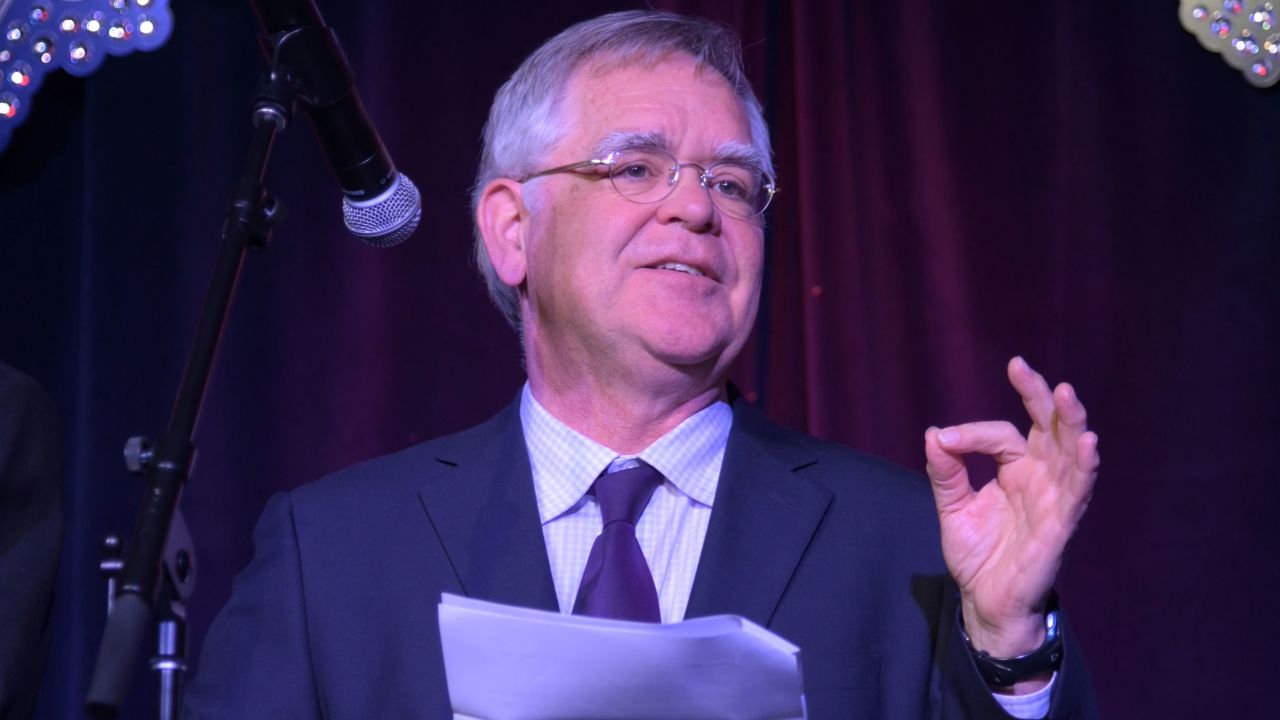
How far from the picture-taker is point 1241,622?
8.77ft

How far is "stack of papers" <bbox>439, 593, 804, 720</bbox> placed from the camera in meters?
1.27

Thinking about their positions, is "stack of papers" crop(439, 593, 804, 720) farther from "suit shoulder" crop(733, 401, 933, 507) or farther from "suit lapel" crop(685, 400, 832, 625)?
"suit shoulder" crop(733, 401, 933, 507)

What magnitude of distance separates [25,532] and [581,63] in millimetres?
1090

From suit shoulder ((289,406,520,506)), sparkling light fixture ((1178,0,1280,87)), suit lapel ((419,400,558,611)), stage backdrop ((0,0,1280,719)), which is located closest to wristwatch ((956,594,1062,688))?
suit lapel ((419,400,558,611))

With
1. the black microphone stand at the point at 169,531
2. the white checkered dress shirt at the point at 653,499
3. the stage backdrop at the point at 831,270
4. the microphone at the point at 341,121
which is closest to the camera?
the black microphone stand at the point at 169,531

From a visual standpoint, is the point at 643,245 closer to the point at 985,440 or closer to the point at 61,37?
the point at 985,440

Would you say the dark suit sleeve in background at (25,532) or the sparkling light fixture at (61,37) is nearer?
the dark suit sleeve in background at (25,532)

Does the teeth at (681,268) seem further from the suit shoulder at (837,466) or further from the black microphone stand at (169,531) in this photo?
the black microphone stand at (169,531)

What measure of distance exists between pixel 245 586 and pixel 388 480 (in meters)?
0.24

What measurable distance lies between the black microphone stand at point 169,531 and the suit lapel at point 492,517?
23.5 inches

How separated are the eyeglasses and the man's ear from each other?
106mm

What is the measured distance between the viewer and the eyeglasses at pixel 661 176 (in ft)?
6.51

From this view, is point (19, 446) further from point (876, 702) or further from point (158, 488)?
point (876, 702)

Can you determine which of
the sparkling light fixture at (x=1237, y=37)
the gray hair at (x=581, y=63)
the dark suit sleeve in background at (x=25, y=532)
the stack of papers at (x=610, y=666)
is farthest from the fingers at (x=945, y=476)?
the sparkling light fixture at (x=1237, y=37)
